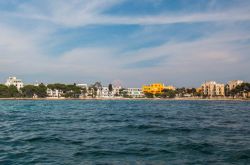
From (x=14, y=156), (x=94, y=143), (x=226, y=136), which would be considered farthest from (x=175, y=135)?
(x=14, y=156)

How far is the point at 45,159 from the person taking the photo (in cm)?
1346

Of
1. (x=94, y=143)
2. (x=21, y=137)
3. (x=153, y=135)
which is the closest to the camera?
(x=94, y=143)

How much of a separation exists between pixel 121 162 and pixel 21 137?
950cm

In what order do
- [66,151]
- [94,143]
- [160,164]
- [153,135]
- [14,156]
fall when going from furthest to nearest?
[153,135], [94,143], [66,151], [14,156], [160,164]

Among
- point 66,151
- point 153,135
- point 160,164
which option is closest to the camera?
point 160,164

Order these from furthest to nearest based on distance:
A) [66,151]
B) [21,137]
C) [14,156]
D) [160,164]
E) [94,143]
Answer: [21,137]
[94,143]
[66,151]
[14,156]
[160,164]

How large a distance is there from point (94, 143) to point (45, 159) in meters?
4.65

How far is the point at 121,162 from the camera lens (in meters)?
13.0

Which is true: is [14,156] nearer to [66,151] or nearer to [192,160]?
[66,151]

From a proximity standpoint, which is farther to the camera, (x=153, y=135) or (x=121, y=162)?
(x=153, y=135)

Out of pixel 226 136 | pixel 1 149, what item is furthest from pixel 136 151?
pixel 226 136

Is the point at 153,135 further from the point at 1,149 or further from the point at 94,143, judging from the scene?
the point at 1,149

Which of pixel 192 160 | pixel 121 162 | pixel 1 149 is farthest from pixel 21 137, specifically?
pixel 192 160

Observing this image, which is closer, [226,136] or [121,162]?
[121,162]
